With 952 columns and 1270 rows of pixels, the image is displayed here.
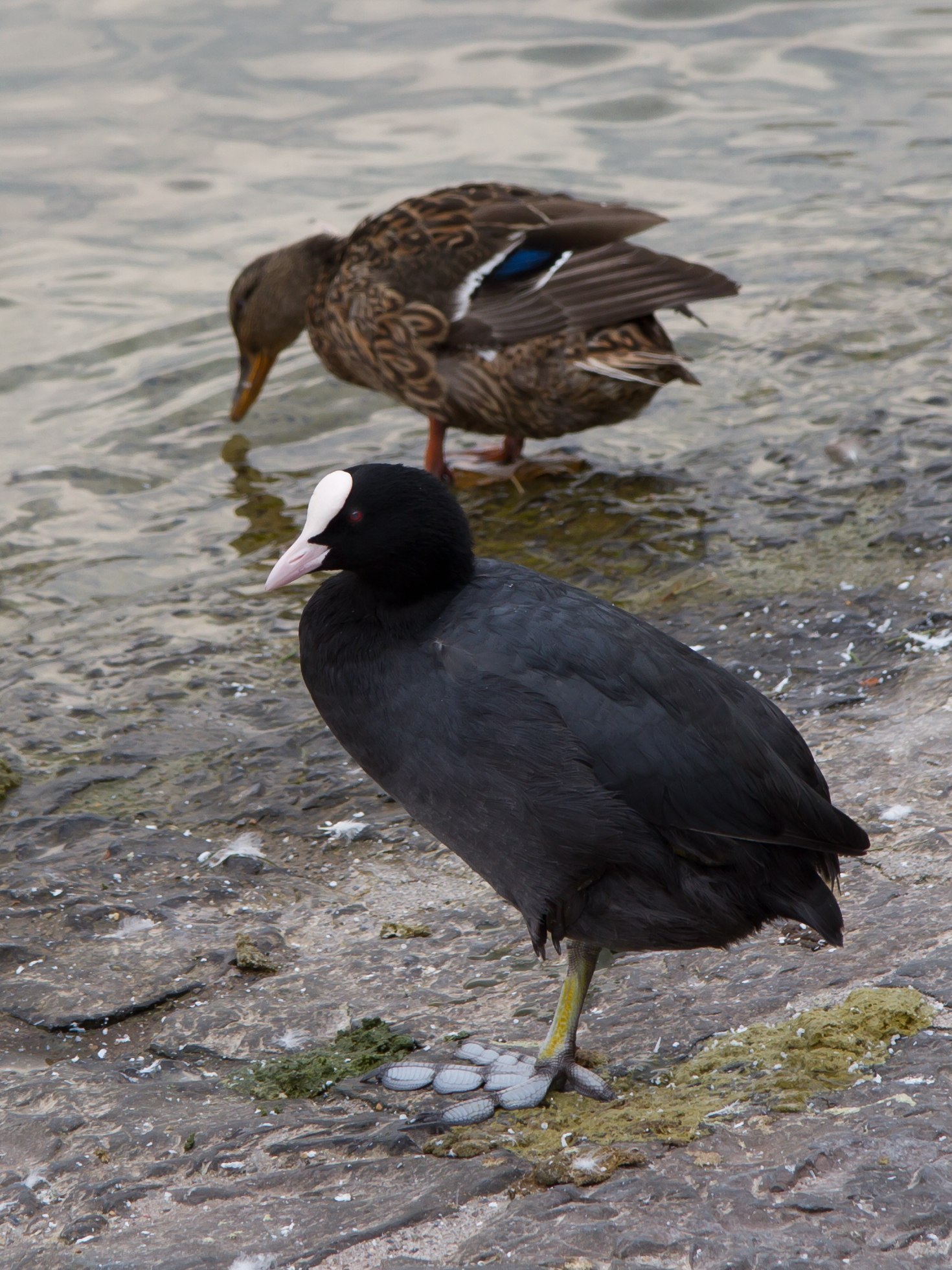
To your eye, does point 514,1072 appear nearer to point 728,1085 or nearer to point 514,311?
point 728,1085

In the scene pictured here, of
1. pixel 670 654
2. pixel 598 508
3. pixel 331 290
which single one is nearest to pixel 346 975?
pixel 670 654

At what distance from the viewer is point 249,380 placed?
765 cm

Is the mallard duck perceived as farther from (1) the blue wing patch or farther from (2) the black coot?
(2) the black coot

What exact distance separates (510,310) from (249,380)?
1.77m

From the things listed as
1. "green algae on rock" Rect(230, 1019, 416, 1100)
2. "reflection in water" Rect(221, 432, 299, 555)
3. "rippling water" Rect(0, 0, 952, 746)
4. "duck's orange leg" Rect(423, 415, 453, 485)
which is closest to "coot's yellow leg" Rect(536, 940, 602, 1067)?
"green algae on rock" Rect(230, 1019, 416, 1100)

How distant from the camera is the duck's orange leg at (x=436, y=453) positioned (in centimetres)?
686

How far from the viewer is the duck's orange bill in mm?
7629

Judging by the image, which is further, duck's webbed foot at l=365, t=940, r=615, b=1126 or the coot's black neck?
the coot's black neck

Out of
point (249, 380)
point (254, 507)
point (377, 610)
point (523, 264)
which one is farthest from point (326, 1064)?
point (249, 380)

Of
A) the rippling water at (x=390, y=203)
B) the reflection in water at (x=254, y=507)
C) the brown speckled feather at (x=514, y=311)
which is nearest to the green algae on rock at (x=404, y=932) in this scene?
the rippling water at (x=390, y=203)

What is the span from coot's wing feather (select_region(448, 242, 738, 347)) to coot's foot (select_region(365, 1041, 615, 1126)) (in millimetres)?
3951

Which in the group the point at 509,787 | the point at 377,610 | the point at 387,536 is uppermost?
the point at 387,536

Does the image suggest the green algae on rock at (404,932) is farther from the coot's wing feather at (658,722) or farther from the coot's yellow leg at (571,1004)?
the coot's wing feather at (658,722)

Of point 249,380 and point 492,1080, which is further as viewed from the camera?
point 249,380
